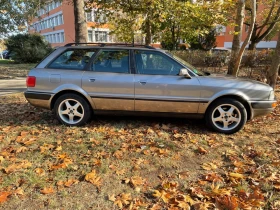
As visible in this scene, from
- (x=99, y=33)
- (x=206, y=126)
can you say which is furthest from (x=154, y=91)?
(x=99, y=33)

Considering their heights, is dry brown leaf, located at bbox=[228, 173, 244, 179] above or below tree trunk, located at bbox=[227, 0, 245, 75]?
below

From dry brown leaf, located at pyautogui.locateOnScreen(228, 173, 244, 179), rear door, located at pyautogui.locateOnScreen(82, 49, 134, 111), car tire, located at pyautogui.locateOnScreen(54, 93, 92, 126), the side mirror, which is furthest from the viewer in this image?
car tire, located at pyautogui.locateOnScreen(54, 93, 92, 126)

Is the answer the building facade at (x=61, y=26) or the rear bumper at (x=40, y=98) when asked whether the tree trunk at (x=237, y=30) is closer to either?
the rear bumper at (x=40, y=98)

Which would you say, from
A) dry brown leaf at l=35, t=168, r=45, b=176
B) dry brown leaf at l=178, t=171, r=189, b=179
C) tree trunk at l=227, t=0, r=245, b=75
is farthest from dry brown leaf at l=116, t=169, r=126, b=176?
tree trunk at l=227, t=0, r=245, b=75

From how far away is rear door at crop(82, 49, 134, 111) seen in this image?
14.8ft

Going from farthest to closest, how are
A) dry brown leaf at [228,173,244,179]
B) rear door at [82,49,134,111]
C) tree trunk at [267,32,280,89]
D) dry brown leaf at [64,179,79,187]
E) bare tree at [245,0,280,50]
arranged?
bare tree at [245,0,280,50], tree trunk at [267,32,280,89], rear door at [82,49,134,111], dry brown leaf at [228,173,244,179], dry brown leaf at [64,179,79,187]

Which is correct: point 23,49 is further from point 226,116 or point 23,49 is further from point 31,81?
point 226,116

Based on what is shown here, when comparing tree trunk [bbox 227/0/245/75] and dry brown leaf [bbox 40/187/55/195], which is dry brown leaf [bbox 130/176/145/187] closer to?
dry brown leaf [bbox 40/187/55/195]

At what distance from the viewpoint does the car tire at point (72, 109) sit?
4.66m

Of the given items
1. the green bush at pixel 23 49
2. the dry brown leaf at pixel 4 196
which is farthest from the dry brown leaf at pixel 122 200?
the green bush at pixel 23 49

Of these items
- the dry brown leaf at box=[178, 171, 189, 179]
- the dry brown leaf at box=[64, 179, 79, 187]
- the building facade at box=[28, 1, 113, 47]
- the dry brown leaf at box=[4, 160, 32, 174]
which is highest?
the building facade at box=[28, 1, 113, 47]

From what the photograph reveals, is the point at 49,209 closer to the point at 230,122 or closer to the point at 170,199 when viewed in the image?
the point at 170,199

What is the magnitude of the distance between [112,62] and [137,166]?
2.21m

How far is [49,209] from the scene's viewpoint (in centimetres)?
248
